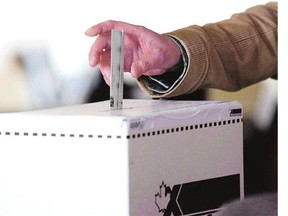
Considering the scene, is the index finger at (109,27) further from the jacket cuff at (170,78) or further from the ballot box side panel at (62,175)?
the ballot box side panel at (62,175)

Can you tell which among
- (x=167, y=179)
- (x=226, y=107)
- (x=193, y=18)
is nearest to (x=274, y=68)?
(x=193, y=18)

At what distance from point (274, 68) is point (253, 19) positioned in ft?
0.35

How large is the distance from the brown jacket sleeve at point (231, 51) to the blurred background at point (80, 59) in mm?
203

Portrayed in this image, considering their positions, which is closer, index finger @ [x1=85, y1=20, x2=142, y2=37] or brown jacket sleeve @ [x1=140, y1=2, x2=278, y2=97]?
index finger @ [x1=85, y1=20, x2=142, y2=37]

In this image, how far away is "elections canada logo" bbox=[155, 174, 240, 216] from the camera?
0.87m

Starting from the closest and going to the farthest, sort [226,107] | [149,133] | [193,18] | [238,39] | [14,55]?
[149,133]
[226,107]
[238,39]
[193,18]
[14,55]

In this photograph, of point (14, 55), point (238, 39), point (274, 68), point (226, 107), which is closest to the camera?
point (226, 107)

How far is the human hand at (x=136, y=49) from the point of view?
1.03 metres

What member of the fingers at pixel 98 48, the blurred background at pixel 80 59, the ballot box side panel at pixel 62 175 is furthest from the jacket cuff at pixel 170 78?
the blurred background at pixel 80 59

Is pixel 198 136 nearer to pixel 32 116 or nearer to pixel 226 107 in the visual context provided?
pixel 226 107

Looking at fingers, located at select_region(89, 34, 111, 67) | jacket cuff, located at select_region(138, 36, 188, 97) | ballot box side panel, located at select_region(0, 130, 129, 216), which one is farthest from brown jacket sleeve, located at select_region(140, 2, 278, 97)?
ballot box side panel, located at select_region(0, 130, 129, 216)

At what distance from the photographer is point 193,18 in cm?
167

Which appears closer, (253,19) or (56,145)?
(56,145)

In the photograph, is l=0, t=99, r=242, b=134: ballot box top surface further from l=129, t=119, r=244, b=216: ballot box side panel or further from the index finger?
the index finger
